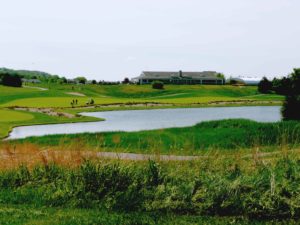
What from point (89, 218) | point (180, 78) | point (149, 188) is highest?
point (180, 78)

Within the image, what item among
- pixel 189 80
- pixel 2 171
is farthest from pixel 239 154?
pixel 189 80

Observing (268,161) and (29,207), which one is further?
(268,161)

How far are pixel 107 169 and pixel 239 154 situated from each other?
140 inches

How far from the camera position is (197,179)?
10656 mm

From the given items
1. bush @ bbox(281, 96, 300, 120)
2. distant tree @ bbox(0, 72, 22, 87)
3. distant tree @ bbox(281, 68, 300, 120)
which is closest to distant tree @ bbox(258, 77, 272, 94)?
distant tree @ bbox(0, 72, 22, 87)

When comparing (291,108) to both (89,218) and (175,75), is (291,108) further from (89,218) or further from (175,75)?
(175,75)

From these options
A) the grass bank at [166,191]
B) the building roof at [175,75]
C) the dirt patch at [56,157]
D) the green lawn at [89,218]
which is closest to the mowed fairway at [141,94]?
the building roof at [175,75]

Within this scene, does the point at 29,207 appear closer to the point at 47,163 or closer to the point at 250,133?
the point at 47,163

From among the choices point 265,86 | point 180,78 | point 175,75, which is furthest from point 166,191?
point 175,75

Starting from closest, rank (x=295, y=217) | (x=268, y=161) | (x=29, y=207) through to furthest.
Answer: (x=295, y=217)
(x=29, y=207)
(x=268, y=161)

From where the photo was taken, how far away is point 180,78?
158 meters

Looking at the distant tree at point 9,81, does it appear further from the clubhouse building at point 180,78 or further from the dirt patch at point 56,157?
the dirt patch at point 56,157

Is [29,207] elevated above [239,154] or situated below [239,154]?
below

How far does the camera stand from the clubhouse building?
158 meters
